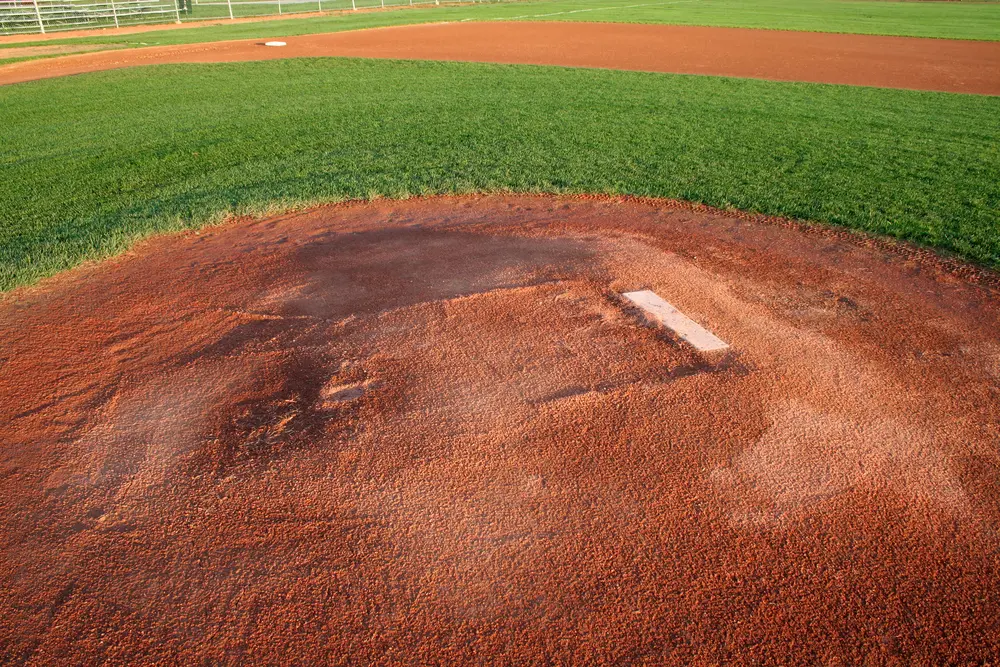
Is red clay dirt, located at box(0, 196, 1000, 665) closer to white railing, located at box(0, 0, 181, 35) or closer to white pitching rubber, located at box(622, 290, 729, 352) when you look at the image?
white pitching rubber, located at box(622, 290, 729, 352)

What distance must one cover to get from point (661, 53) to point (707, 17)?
1355cm

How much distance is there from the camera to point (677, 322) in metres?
4.48

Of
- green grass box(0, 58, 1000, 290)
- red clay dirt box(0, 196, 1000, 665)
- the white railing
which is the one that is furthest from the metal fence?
red clay dirt box(0, 196, 1000, 665)

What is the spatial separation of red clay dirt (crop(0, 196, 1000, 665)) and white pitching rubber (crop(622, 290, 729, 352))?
0.36 ft

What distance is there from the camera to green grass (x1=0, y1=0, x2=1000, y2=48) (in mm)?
25391

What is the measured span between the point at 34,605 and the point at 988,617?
3.58m

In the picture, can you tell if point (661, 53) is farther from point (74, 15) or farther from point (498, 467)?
point (74, 15)

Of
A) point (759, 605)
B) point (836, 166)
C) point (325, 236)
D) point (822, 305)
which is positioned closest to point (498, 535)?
point (759, 605)

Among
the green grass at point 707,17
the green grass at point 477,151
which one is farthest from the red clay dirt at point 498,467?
the green grass at point 707,17

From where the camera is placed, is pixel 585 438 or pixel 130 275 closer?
pixel 585 438

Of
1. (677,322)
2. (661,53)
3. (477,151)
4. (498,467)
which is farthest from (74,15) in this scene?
(498,467)

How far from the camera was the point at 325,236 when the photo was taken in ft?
20.5

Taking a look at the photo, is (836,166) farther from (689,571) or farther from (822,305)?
(689,571)

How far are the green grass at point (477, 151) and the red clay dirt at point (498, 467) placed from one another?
1.81 m
